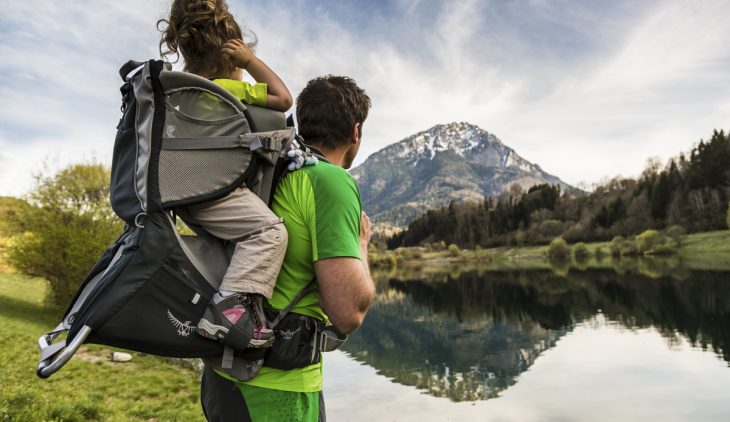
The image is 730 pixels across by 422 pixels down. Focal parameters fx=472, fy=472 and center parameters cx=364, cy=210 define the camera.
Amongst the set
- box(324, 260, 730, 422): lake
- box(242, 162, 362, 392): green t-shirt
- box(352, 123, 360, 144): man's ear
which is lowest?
box(324, 260, 730, 422): lake

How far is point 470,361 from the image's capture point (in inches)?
890

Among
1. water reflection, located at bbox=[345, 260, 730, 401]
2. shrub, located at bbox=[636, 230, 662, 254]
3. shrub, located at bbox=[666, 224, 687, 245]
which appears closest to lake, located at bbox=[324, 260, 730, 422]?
water reflection, located at bbox=[345, 260, 730, 401]

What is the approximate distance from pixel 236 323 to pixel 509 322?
104ft

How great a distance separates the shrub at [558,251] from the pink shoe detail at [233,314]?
98087mm

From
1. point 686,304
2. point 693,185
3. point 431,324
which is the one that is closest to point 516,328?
point 431,324

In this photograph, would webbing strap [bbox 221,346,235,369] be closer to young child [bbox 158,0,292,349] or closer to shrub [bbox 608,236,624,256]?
young child [bbox 158,0,292,349]

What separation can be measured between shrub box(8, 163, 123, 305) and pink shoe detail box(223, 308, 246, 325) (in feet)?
78.8

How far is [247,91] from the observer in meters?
2.44

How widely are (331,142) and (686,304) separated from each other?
33.5m

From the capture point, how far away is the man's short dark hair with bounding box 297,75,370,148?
2535 mm

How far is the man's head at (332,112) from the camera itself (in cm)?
254

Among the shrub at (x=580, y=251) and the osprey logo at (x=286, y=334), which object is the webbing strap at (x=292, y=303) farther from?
the shrub at (x=580, y=251)

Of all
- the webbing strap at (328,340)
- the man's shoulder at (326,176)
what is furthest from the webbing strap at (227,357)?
the man's shoulder at (326,176)

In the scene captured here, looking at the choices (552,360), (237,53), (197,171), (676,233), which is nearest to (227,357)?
(197,171)
